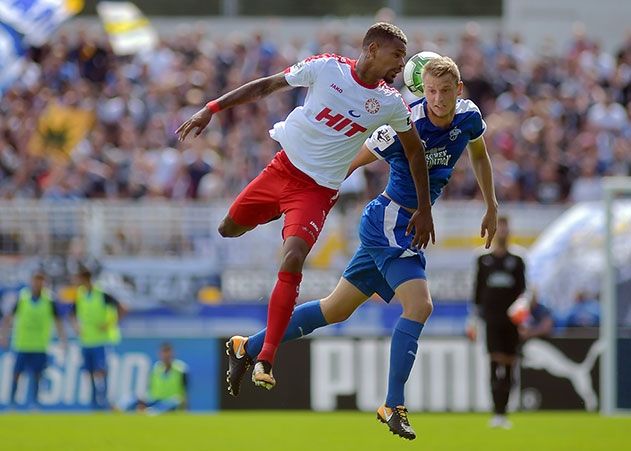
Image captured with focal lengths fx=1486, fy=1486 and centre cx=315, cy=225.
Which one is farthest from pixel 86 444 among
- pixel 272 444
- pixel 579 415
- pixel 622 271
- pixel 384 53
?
pixel 622 271

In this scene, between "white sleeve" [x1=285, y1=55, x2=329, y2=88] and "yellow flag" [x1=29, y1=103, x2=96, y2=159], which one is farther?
"yellow flag" [x1=29, y1=103, x2=96, y2=159]

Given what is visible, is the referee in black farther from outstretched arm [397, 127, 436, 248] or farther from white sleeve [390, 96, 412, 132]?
white sleeve [390, 96, 412, 132]

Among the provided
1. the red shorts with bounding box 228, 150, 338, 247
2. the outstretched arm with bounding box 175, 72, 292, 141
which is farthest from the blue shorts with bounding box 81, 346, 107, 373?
the outstretched arm with bounding box 175, 72, 292, 141

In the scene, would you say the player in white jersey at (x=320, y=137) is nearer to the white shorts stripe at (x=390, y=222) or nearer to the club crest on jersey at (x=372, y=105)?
the club crest on jersey at (x=372, y=105)

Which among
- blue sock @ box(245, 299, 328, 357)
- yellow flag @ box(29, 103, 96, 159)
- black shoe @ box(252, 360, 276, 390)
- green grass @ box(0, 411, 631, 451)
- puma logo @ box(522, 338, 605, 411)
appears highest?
yellow flag @ box(29, 103, 96, 159)

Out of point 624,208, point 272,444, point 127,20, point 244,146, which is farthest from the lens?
point 127,20

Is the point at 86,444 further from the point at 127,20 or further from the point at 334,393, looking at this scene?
the point at 127,20

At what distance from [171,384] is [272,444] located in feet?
24.3

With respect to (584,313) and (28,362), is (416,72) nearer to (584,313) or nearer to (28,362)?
(584,313)

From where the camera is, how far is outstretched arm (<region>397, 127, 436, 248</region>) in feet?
32.0

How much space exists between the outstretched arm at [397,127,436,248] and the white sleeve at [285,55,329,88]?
0.68m

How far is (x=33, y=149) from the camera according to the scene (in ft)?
73.6

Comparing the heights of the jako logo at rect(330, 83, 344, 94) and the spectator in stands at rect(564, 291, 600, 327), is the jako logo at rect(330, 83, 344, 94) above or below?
above

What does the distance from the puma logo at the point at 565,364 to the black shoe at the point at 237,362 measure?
10.2m
